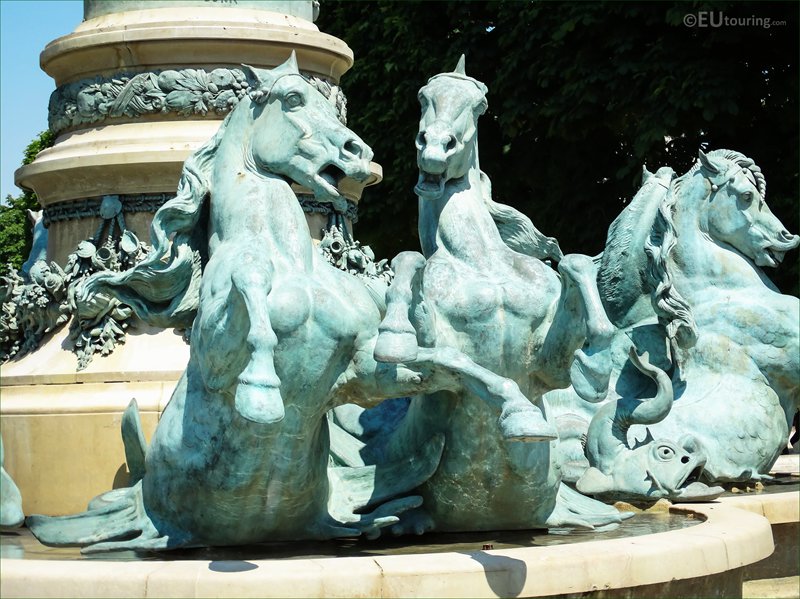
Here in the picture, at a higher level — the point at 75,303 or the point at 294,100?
the point at 294,100

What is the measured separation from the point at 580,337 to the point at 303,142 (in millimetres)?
1243

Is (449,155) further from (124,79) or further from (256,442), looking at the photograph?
(124,79)

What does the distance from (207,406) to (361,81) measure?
1303 centimetres

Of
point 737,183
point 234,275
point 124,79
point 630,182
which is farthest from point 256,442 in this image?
point 630,182

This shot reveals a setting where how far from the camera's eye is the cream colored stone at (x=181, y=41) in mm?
7363

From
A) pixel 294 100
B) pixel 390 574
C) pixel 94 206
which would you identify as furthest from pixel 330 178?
pixel 94 206

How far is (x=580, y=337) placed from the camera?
5.22 metres

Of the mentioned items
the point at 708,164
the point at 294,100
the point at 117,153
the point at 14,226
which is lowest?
the point at 14,226

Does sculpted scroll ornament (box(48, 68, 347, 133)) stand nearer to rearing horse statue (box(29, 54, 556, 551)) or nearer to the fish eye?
rearing horse statue (box(29, 54, 556, 551))

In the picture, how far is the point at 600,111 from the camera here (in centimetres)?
1540

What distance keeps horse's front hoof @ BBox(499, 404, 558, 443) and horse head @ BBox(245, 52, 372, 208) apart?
1.05m

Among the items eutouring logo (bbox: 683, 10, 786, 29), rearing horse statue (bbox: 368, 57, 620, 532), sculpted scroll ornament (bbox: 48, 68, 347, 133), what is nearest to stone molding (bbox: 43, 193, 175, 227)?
sculpted scroll ornament (bbox: 48, 68, 347, 133)

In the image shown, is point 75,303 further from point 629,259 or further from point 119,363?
point 629,259

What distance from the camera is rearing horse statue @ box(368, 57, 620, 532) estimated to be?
17.3ft
